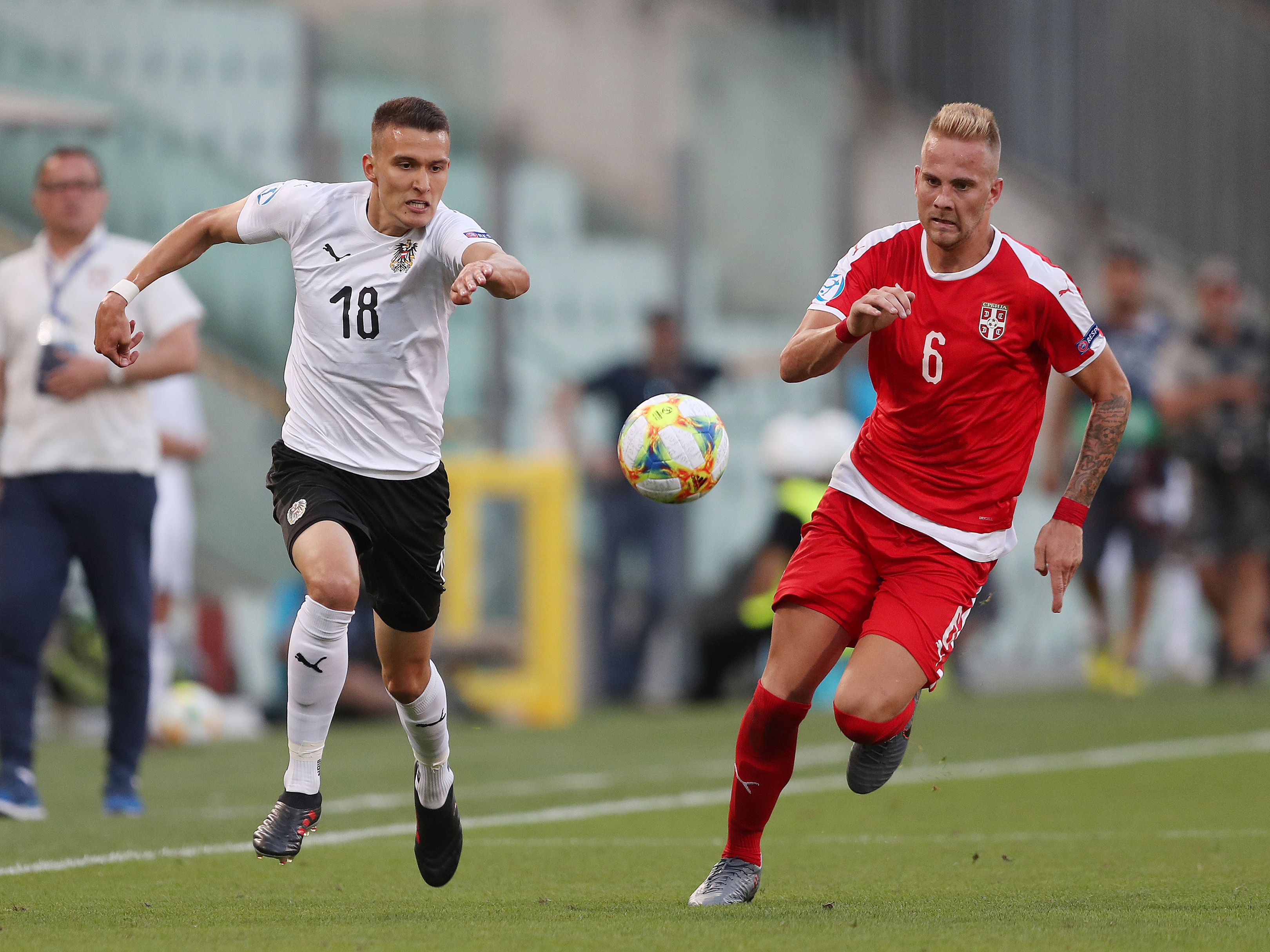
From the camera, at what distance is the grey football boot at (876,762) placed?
6004mm

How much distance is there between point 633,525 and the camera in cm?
1532

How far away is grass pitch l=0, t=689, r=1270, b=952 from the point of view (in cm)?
524

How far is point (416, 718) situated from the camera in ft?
20.7

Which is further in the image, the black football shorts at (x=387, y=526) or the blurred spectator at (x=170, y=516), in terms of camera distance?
the blurred spectator at (x=170, y=516)

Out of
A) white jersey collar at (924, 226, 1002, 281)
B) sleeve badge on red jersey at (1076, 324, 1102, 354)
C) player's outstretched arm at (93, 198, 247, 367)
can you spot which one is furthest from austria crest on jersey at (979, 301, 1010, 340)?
player's outstretched arm at (93, 198, 247, 367)

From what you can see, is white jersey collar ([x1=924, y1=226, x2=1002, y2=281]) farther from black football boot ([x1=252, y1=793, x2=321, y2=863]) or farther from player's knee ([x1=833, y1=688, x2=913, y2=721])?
black football boot ([x1=252, y1=793, x2=321, y2=863])

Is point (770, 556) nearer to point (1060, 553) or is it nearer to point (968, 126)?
point (1060, 553)

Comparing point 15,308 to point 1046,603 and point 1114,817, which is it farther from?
point 1046,603

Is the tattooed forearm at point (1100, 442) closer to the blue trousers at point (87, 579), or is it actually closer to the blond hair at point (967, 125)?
the blond hair at point (967, 125)

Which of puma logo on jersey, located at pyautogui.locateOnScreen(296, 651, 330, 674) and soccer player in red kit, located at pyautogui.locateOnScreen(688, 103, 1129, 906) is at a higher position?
soccer player in red kit, located at pyautogui.locateOnScreen(688, 103, 1129, 906)

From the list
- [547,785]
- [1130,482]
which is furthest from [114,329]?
[1130,482]

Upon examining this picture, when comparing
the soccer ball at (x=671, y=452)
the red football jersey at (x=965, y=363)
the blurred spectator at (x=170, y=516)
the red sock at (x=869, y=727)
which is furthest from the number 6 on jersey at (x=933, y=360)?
the blurred spectator at (x=170, y=516)

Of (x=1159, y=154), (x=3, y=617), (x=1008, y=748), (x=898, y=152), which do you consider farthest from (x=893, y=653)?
(x=1159, y=154)

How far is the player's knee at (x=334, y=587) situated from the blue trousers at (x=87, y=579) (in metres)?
2.60
